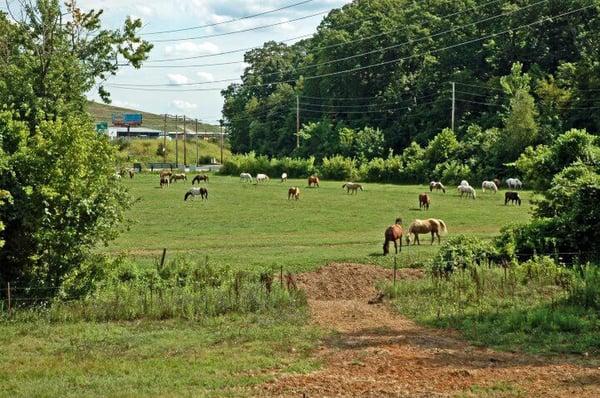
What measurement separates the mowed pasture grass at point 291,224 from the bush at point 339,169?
87.5 feet

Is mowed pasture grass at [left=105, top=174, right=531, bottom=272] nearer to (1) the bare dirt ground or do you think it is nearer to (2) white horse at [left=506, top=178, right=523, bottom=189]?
(2) white horse at [left=506, top=178, right=523, bottom=189]

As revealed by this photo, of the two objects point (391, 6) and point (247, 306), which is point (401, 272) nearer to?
point (247, 306)

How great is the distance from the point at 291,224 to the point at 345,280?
49.9 ft

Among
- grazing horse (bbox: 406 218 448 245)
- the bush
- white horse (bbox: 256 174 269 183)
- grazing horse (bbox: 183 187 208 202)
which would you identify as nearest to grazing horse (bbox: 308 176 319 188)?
white horse (bbox: 256 174 269 183)

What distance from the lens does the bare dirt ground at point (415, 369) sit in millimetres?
11359

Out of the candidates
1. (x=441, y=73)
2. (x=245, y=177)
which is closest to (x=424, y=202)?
(x=245, y=177)

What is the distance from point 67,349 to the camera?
14.5m

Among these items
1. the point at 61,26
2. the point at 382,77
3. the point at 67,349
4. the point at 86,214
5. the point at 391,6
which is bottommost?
the point at 67,349

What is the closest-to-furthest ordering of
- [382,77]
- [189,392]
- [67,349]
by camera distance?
1. [189,392]
2. [67,349]
3. [382,77]

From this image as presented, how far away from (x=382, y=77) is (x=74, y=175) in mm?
93502

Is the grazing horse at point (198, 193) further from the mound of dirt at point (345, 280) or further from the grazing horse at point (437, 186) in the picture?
the mound of dirt at point (345, 280)

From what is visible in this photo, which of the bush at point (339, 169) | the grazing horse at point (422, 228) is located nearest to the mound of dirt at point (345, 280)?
the grazing horse at point (422, 228)

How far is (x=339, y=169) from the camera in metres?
88.8

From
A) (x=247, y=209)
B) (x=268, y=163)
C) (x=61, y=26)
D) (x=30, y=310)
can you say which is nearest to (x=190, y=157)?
(x=268, y=163)
